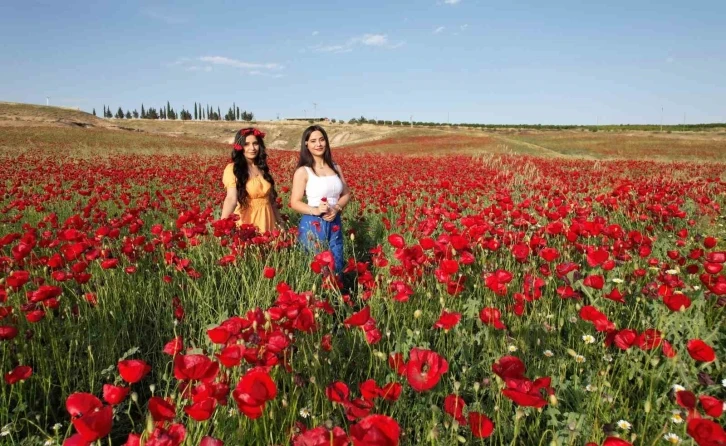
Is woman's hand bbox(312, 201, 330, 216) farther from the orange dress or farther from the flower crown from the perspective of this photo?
the flower crown

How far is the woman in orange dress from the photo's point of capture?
4.92 meters

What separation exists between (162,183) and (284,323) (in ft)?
30.8

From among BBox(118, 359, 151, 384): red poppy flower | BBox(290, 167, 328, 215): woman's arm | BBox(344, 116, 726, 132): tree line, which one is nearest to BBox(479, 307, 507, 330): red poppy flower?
BBox(118, 359, 151, 384): red poppy flower

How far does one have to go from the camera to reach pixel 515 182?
10328 mm

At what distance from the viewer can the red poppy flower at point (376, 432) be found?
3.00 feet

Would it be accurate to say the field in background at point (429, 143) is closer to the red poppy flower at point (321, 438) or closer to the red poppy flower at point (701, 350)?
the red poppy flower at point (701, 350)

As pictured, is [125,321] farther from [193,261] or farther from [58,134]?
[58,134]

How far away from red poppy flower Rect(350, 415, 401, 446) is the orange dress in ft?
13.4

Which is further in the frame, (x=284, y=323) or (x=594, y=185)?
(x=594, y=185)

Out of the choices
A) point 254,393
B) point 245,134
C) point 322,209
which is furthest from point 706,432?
point 245,134

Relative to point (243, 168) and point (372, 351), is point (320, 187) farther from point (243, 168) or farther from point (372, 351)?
point (372, 351)

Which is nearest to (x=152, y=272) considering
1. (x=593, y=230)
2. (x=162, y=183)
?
(x=593, y=230)

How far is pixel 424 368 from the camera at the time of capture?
52.9 inches

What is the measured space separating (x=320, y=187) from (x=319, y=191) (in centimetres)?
5
